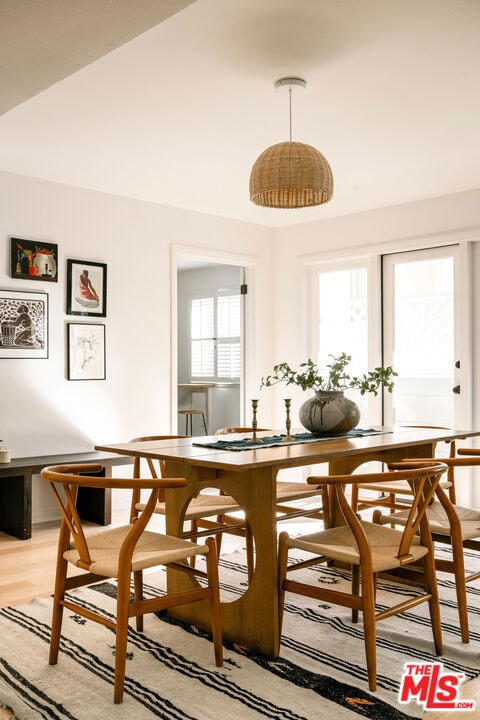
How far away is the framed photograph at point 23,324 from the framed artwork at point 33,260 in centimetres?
13

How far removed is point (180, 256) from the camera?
5.96 metres

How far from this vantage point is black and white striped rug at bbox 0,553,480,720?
2174 mm

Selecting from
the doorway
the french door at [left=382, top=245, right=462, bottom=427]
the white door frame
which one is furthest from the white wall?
the doorway

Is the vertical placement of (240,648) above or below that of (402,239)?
below

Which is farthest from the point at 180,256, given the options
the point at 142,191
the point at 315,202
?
the point at 315,202

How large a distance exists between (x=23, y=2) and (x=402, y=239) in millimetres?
4230

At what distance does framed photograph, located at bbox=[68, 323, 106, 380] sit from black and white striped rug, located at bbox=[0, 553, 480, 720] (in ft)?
7.69

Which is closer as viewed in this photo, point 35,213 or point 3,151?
point 3,151

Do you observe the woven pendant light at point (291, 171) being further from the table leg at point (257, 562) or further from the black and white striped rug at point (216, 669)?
the black and white striped rug at point (216, 669)

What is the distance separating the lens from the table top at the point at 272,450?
254 centimetres

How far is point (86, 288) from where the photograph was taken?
5293 mm

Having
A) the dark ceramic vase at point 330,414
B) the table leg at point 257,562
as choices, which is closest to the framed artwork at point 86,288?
the dark ceramic vase at point 330,414

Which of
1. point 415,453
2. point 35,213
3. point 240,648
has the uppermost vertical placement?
point 35,213

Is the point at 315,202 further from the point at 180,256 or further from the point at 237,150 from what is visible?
the point at 180,256
